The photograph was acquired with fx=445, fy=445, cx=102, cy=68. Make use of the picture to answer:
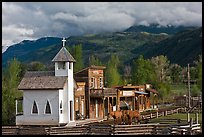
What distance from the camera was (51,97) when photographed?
125 ft

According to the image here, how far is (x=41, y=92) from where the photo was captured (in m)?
38.2

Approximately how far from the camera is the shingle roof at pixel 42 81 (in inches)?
1501

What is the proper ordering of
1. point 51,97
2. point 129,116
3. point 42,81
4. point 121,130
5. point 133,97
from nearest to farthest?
point 121,130 < point 129,116 < point 51,97 < point 42,81 < point 133,97

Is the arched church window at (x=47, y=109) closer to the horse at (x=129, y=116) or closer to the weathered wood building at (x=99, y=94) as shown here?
the weathered wood building at (x=99, y=94)

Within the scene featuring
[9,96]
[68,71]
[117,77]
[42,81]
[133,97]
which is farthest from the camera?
[117,77]

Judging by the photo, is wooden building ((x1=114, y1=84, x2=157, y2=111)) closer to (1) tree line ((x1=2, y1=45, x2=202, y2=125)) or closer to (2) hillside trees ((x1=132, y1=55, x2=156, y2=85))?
(1) tree line ((x1=2, y1=45, x2=202, y2=125))

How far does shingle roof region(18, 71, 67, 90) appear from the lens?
38.1m

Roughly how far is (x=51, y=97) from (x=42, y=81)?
183 cm

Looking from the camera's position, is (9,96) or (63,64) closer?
(63,64)

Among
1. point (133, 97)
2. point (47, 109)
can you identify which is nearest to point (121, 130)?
point (47, 109)

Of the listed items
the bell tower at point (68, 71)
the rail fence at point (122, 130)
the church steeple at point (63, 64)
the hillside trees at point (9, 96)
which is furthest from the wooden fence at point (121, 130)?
the hillside trees at point (9, 96)

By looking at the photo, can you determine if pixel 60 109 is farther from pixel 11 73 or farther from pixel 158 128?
pixel 11 73

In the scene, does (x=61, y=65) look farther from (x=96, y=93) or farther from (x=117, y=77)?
(x=117, y=77)

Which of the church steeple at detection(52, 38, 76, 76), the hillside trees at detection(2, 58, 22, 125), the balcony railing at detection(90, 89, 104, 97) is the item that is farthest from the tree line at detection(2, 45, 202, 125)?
the church steeple at detection(52, 38, 76, 76)
